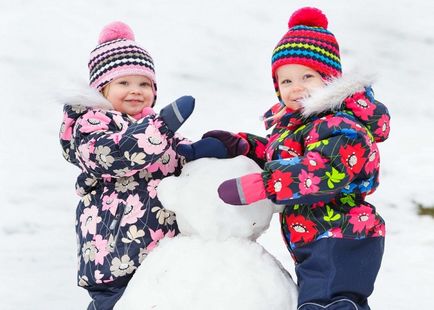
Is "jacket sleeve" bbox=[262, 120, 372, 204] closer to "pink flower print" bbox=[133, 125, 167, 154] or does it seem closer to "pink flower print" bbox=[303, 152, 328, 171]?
"pink flower print" bbox=[303, 152, 328, 171]

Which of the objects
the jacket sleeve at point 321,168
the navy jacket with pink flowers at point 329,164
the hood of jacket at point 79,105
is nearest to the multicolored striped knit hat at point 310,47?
the navy jacket with pink flowers at point 329,164

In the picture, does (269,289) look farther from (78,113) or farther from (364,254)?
(78,113)

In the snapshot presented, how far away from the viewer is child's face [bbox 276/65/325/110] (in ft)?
5.68

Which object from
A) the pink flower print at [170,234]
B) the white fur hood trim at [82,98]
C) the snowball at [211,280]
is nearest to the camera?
the snowball at [211,280]

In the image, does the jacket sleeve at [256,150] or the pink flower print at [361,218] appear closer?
the pink flower print at [361,218]

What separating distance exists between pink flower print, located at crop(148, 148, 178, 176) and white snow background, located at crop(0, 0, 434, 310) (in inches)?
12.7

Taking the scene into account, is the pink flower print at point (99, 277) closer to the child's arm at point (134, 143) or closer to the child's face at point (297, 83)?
the child's arm at point (134, 143)

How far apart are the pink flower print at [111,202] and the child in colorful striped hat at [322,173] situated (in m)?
0.20

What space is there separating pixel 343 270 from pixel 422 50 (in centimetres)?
400

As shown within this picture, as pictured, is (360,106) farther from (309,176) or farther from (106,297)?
(106,297)

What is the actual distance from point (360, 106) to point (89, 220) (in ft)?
2.35

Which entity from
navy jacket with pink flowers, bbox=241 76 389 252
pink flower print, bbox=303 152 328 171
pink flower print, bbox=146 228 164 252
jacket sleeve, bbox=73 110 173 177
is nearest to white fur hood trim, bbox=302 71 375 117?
navy jacket with pink flowers, bbox=241 76 389 252

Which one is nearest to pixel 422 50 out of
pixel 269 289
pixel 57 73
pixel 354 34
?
pixel 354 34

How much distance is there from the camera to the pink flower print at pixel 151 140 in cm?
165
